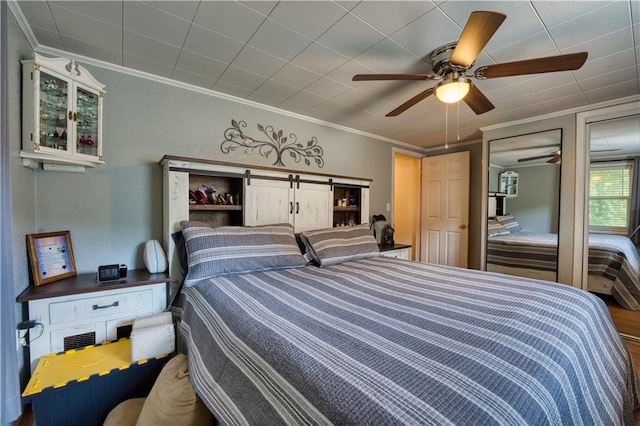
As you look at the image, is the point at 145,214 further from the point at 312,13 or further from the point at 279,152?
the point at 312,13

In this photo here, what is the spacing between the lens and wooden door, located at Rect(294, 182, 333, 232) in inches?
107

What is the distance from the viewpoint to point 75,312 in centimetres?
162

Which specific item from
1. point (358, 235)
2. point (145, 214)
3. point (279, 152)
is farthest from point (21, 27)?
point (358, 235)

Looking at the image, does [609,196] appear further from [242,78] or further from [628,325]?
[242,78]

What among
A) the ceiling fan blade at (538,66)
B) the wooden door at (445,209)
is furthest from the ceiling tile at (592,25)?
the wooden door at (445,209)

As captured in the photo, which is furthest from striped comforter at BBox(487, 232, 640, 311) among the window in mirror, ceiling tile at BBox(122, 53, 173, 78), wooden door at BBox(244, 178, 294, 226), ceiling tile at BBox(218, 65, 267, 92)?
ceiling tile at BBox(122, 53, 173, 78)

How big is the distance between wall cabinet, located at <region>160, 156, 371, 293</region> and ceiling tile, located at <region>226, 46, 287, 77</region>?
0.79 meters

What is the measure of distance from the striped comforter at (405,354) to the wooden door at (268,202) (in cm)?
87

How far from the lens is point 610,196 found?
2719 mm

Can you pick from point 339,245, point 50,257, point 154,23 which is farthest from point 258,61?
point 50,257

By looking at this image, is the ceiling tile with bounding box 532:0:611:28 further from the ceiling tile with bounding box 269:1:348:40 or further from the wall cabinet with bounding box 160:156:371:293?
the wall cabinet with bounding box 160:156:371:293

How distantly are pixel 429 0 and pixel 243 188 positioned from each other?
1.87 metres

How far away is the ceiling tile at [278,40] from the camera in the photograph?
162cm

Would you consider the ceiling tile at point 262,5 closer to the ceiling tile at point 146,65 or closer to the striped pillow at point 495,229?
the ceiling tile at point 146,65
